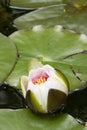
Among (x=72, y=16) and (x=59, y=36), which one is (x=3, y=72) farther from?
(x=72, y=16)

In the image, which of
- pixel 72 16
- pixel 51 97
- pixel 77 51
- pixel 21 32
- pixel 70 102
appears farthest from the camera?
pixel 72 16

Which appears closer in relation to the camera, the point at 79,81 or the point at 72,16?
the point at 79,81

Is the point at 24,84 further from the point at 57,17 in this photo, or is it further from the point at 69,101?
the point at 57,17

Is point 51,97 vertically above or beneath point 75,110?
above

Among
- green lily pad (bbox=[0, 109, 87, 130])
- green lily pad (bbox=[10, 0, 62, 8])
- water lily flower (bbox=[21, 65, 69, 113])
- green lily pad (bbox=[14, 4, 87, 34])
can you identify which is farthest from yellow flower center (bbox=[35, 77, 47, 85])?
green lily pad (bbox=[10, 0, 62, 8])

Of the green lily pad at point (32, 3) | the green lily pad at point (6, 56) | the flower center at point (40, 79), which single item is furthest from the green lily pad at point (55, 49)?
the green lily pad at point (32, 3)

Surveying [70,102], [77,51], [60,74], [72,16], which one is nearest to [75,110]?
[70,102]

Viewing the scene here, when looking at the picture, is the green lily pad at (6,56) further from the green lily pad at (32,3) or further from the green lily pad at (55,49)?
the green lily pad at (32,3)

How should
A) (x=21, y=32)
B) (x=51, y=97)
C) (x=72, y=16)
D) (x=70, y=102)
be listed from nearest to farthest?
(x=51, y=97) → (x=70, y=102) → (x=21, y=32) → (x=72, y=16)
